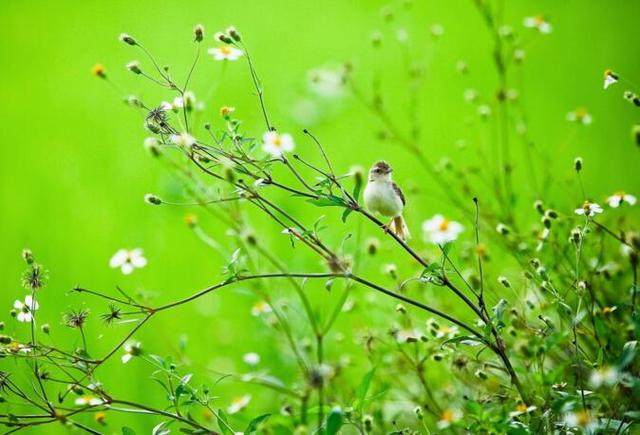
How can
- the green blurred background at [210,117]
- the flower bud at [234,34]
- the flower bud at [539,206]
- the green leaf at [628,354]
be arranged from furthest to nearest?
1. the green blurred background at [210,117]
2. the flower bud at [539,206]
3. the flower bud at [234,34]
4. the green leaf at [628,354]

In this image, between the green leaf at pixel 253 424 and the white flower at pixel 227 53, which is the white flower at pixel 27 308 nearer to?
the green leaf at pixel 253 424

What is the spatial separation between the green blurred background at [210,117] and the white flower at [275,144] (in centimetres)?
74

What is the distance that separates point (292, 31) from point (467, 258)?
2989mm

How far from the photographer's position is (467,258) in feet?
6.82

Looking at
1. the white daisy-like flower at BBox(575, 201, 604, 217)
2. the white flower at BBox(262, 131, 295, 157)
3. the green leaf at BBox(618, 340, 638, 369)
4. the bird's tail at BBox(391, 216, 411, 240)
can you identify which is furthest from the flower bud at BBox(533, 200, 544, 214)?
the white flower at BBox(262, 131, 295, 157)

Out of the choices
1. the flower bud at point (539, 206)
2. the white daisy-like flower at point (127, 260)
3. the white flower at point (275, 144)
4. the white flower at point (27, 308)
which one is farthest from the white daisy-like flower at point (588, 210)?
the white flower at point (27, 308)

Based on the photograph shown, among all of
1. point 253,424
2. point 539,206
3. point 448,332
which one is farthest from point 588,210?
point 253,424

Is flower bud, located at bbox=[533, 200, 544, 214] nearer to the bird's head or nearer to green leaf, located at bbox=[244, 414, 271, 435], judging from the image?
the bird's head

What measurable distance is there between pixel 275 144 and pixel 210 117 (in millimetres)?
2608

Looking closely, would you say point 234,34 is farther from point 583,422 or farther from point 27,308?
point 583,422

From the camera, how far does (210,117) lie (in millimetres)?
3863

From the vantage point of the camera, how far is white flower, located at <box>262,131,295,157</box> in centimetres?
129

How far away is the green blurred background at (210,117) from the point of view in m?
2.87

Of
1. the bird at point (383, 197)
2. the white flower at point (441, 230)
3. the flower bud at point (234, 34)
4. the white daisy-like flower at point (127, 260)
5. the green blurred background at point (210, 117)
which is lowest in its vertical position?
the white flower at point (441, 230)
